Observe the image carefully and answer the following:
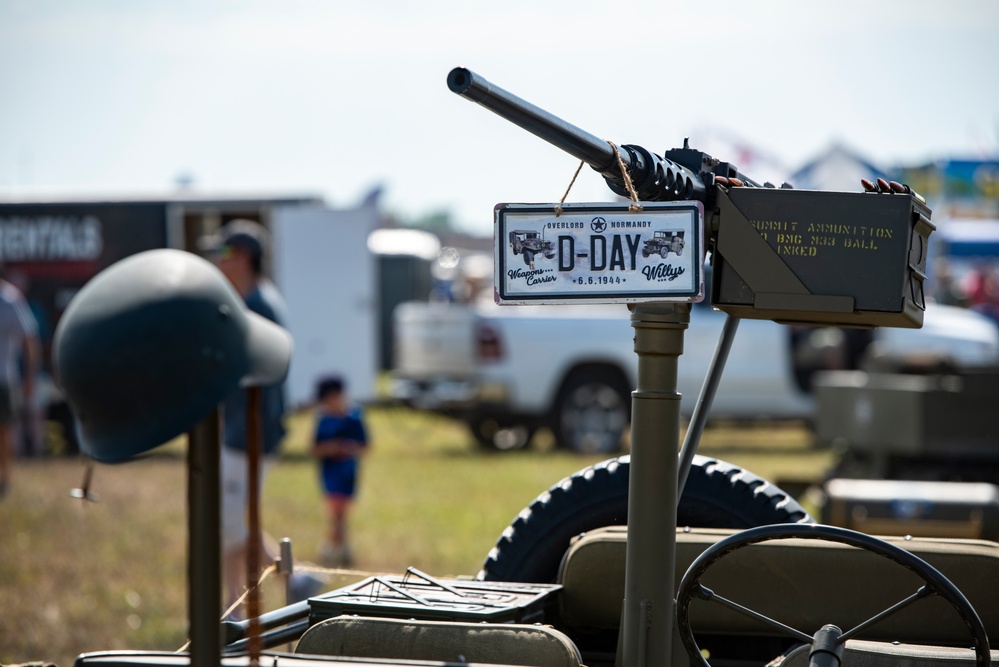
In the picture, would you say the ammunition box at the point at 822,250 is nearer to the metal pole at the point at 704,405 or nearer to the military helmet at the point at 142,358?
the metal pole at the point at 704,405

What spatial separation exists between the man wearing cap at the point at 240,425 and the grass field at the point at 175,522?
434 mm

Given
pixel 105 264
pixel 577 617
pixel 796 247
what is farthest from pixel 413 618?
pixel 105 264

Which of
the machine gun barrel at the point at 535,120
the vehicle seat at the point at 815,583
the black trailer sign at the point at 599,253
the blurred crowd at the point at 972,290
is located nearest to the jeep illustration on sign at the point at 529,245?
the black trailer sign at the point at 599,253

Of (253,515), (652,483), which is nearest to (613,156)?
(652,483)

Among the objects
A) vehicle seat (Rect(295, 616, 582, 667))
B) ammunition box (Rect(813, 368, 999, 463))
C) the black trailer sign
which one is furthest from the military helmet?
ammunition box (Rect(813, 368, 999, 463))

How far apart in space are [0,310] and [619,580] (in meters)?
9.03

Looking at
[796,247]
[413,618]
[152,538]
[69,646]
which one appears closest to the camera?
[796,247]

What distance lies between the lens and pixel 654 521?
1.87 metres

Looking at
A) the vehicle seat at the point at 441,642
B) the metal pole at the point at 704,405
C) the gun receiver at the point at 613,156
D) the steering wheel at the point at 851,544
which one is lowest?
the vehicle seat at the point at 441,642

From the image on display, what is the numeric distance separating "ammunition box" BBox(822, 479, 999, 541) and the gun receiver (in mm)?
4157

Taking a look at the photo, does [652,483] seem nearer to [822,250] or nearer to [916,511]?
[822,250]

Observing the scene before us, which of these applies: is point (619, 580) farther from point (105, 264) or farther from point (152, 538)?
point (105, 264)

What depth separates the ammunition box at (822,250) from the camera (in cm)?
184

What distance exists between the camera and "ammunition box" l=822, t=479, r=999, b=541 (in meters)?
5.87
